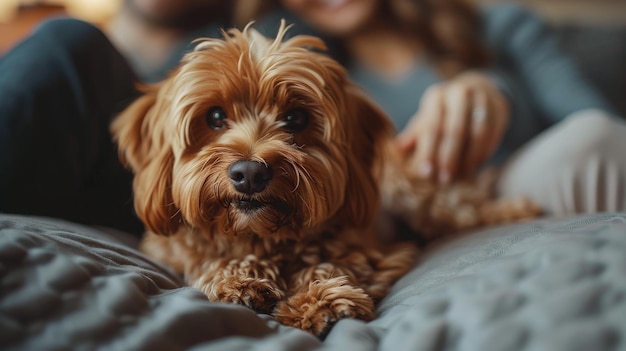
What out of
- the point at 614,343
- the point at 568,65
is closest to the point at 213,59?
the point at 614,343

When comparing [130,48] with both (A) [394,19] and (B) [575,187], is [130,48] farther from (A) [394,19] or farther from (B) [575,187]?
(B) [575,187]

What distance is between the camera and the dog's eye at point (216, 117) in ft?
3.92

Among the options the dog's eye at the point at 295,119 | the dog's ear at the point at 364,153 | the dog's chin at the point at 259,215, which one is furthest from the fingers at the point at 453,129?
the dog's chin at the point at 259,215

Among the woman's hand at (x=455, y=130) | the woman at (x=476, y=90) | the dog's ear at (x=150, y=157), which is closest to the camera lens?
the dog's ear at (x=150, y=157)

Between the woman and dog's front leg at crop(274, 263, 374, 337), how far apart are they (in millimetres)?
831

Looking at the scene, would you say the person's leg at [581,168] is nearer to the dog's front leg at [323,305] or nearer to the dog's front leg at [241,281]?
the dog's front leg at [323,305]

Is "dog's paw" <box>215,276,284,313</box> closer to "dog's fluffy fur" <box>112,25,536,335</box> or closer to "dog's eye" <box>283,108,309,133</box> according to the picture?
"dog's fluffy fur" <box>112,25,536,335</box>

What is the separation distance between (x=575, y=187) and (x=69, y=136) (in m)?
1.42

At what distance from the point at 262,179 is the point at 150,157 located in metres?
0.35

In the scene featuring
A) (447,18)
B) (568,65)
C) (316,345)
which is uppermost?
(447,18)

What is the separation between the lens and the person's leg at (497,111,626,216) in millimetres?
1497

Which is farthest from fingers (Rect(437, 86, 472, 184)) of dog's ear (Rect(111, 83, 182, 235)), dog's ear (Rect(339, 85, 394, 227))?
dog's ear (Rect(111, 83, 182, 235))

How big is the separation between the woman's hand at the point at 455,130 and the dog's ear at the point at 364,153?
0.39 metres

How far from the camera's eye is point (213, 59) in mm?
1153
